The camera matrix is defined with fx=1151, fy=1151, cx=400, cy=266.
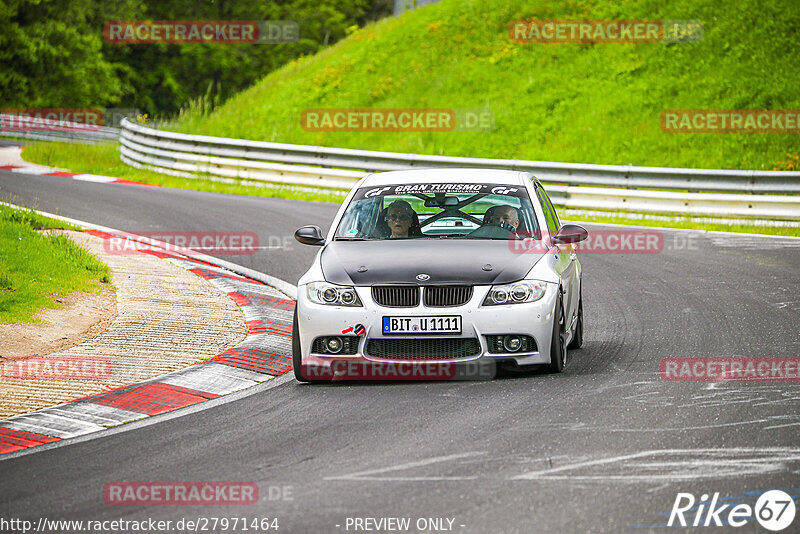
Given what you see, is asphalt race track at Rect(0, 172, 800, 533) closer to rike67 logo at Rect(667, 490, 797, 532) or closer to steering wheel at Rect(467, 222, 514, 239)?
rike67 logo at Rect(667, 490, 797, 532)

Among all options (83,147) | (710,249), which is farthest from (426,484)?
(83,147)

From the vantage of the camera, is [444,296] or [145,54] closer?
[444,296]

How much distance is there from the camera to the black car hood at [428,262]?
8.45 m

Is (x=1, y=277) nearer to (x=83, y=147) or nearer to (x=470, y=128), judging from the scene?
(x=470, y=128)

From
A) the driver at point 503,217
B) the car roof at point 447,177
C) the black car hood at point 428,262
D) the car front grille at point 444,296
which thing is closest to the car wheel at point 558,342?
the black car hood at point 428,262

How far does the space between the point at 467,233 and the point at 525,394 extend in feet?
6.53

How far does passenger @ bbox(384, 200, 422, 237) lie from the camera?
9523 millimetres

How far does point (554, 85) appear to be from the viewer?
103 feet

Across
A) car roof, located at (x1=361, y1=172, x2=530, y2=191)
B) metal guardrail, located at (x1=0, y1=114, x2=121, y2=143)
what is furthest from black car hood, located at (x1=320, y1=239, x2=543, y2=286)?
metal guardrail, located at (x1=0, y1=114, x2=121, y2=143)

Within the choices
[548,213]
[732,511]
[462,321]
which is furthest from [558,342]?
[732,511]

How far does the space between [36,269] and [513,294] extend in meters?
6.20

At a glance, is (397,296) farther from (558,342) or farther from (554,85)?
(554,85)

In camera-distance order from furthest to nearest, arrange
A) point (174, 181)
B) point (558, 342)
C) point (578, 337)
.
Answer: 1. point (174, 181)
2. point (578, 337)
3. point (558, 342)

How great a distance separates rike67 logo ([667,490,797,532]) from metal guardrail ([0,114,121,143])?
3386cm
